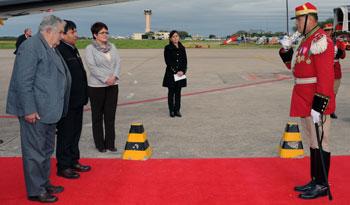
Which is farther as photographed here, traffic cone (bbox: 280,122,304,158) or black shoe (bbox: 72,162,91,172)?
traffic cone (bbox: 280,122,304,158)

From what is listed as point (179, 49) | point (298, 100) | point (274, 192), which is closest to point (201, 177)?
point (274, 192)

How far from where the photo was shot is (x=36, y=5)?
7828 mm

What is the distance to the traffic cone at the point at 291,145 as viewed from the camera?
5699 millimetres

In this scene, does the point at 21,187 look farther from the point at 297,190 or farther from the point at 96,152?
the point at 297,190

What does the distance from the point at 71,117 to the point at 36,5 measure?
3.56 meters

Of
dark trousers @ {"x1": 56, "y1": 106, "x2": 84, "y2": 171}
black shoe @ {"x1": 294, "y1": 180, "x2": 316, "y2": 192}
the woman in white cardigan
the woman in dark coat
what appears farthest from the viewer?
the woman in dark coat

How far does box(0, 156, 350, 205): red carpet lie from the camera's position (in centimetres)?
429

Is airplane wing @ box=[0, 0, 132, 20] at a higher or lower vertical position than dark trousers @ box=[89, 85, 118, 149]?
higher

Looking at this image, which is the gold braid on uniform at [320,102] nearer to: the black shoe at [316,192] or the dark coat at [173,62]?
the black shoe at [316,192]

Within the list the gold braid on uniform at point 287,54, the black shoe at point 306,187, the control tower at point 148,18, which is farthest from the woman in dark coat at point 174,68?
the control tower at point 148,18

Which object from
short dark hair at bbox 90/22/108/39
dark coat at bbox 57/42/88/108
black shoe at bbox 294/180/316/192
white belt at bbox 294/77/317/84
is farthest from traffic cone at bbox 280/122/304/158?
short dark hair at bbox 90/22/108/39

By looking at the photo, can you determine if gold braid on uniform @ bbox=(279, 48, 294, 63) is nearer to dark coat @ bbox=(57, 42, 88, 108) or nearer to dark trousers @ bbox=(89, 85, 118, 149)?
dark coat @ bbox=(57, 42, 88, 108)

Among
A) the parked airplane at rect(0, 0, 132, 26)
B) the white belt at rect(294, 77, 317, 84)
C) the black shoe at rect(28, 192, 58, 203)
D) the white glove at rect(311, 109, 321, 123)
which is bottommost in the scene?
the black shoe at rect(28, 192, 58, 203)

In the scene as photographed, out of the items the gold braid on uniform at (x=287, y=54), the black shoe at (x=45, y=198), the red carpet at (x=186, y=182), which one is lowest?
the red carpet at (x=186, y=182)
